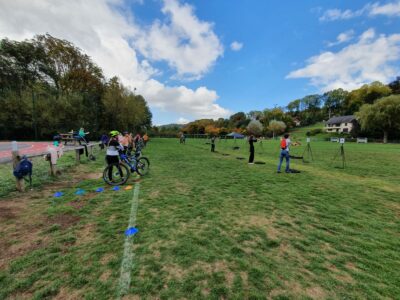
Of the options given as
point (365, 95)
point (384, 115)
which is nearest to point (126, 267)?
point (384, 115)

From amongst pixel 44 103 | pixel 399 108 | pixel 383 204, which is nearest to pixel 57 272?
pixel 383 204

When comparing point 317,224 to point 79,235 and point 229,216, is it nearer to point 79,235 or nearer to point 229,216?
point 229,216

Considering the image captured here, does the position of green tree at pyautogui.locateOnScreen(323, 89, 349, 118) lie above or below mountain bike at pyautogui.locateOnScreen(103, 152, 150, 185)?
above

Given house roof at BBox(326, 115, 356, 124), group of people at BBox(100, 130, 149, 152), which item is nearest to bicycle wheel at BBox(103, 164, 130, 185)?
group of people at BBox(100, 130, 149, 152)

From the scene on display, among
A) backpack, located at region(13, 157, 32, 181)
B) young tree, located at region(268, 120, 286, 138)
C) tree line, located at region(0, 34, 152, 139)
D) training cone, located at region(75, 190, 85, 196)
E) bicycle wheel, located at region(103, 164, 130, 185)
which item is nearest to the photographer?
backpack, located at region(13, 157, 32, 181)

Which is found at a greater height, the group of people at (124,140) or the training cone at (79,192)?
the group of people at (124,140)

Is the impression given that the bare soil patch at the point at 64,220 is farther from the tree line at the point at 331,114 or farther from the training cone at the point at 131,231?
the tree line at the point at 331,114

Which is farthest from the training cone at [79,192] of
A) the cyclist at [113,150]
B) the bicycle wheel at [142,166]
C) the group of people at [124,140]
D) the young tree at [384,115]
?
the young tree at [384,115]

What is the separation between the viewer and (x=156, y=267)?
2.69 metres

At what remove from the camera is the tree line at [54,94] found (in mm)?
29156

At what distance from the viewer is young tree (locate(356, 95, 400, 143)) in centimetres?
4536

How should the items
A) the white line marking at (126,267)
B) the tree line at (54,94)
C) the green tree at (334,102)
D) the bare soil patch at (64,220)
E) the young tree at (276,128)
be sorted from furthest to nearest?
the green tree at (334,102) → the young tree at (276,128) → the tree line at (54,94) → the bare soil patch at (64,220) → the white line marking at (126,267)

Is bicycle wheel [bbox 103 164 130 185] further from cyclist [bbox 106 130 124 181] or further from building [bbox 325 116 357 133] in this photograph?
building [bbox 325 116 357 133]

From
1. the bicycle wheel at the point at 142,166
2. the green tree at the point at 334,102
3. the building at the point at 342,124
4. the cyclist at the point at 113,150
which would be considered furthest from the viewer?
the green tree at the point at 334,102
